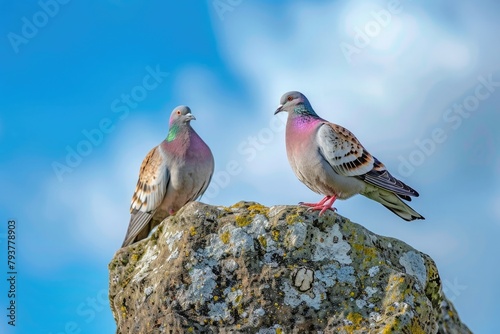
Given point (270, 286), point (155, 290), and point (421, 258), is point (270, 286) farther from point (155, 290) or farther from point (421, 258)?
point (421, 258)

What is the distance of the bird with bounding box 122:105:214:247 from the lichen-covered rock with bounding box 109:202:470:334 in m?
3.28

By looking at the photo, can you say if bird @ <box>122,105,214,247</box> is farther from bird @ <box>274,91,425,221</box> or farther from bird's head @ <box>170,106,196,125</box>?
bird @ <box>274,91,425,221</box>

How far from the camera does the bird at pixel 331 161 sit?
894 centimetres

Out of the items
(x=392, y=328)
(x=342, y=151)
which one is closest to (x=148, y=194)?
(x=342, y=151)

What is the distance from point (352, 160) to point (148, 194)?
310 cm

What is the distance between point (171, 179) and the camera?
992 cm

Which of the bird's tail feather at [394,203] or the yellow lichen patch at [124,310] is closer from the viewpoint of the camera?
the yellow lichen patch at [124,310]

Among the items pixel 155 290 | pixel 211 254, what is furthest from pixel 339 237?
pixel 155 290

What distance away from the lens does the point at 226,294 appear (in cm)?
600

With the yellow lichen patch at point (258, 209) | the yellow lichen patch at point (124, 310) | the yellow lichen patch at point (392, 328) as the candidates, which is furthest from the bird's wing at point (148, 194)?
the yellow lichen patch at point (392, 328)

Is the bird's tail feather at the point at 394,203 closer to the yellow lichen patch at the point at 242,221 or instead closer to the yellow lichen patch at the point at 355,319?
the yellow lichen patch at the point at 242,221

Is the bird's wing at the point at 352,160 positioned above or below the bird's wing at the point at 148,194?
below

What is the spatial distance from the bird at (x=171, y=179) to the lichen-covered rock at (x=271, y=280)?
328 cm

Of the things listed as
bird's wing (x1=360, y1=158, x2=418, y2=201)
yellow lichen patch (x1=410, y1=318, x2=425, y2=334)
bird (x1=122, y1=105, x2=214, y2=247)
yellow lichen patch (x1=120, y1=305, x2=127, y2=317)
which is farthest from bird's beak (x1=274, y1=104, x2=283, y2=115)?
yellow lichen patch (x1=410, y1=318, x2=425, y2=334)
